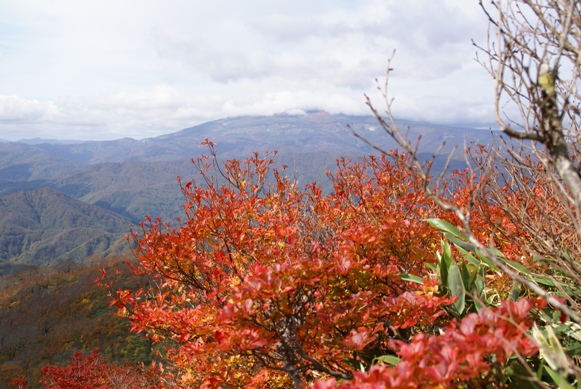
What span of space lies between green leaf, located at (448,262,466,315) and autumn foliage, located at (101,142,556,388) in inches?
5.0

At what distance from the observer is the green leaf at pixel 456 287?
9.43 ft

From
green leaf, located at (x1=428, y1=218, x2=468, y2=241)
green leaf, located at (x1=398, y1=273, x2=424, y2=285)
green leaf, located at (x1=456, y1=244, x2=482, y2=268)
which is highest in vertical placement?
green leaf, located at (x1=428, y1=218, x2=468, y2=241)

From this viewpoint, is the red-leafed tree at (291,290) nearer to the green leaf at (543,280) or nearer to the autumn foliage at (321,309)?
the autumn foliage at (321,309)

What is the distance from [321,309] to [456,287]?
1.02 metres

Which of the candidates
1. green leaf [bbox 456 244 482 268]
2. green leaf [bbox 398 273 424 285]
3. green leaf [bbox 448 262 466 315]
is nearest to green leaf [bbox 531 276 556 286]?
green leaf [bbox 456 244 482 268]

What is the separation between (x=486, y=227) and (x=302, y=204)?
3.27 meters

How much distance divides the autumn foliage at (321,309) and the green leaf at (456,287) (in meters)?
0.13

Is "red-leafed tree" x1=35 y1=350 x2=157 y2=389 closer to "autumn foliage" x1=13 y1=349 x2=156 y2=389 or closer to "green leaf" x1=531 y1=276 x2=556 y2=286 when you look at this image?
"autumn foliage" x1=13 y1=349 x2=156 y2=389

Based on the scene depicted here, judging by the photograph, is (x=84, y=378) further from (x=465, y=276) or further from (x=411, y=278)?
(x=465, y=276)

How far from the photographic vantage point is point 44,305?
4475 cm

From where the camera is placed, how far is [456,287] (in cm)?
291

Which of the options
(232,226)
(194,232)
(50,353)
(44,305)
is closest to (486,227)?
(232,226)

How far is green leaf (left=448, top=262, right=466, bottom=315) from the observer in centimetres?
288

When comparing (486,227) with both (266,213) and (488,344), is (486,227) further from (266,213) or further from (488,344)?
(488,344)
